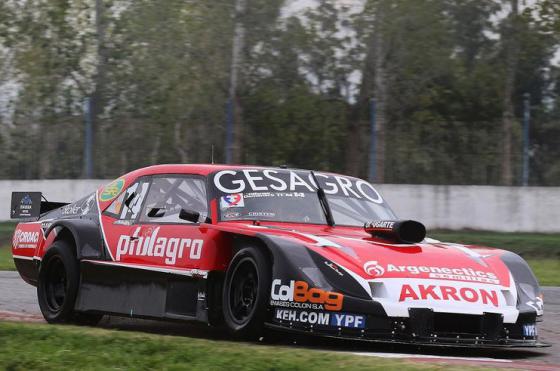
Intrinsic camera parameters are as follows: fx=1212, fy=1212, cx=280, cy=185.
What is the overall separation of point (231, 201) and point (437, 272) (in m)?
1.67

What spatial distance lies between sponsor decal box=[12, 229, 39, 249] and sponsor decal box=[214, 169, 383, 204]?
7.02ft

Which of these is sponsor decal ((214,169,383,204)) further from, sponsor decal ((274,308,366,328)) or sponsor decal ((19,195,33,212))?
sponsor decal ((19,195,33,212))

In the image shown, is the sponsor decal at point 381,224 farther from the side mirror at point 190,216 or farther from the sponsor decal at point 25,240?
the sponsor decal at point 25,240

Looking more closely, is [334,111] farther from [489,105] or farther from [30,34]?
[30,34]

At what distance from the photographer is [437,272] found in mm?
7457

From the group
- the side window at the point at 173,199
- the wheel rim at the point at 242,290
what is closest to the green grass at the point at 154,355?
the wheel rim at the point at 242,290

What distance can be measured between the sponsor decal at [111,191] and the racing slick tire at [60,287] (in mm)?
481

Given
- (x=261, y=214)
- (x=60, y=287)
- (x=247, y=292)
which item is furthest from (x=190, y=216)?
(x=60, y=287)

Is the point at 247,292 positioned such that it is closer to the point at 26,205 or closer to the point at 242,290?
the point at 242,290

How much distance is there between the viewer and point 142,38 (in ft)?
92.6

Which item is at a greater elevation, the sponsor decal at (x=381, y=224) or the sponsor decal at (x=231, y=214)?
the sponsor decal at (x=231, y=214)

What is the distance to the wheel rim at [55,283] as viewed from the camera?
30.8ft

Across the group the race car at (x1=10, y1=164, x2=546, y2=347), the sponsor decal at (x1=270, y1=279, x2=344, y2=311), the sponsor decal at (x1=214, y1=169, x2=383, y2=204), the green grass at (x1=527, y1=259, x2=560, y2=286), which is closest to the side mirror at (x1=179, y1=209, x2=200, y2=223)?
the race car at (x1=10, y1=164, x2=546, y2=347)

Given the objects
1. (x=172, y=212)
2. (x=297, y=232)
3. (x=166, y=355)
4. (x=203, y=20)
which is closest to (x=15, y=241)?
(x=172, y=212)
